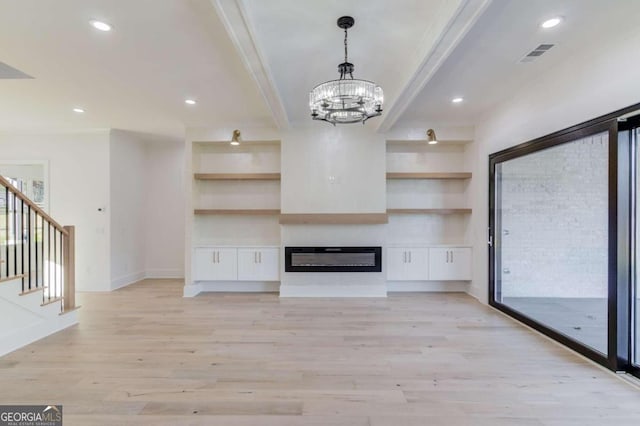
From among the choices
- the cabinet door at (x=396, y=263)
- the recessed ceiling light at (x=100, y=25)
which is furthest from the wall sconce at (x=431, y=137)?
the recessed ceiling light at (x=100, y=25)

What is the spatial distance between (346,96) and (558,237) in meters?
3.05

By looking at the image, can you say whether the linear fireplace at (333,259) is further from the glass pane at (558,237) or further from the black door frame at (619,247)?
the black door frame at (619,247)

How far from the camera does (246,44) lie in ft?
8.45

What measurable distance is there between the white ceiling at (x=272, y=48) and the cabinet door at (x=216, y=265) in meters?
2.39

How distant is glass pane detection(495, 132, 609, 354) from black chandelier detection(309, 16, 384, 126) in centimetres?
216

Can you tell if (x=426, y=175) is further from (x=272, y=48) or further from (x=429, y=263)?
(x=272, y=48)

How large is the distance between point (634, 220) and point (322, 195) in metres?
3.78

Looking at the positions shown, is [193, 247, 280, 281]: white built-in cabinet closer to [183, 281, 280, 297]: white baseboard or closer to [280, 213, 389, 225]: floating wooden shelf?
[183, 281, 280, 297]: white baseboard

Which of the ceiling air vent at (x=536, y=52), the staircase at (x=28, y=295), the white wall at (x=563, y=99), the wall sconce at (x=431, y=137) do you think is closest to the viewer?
the white wall at (x=563, y=99)

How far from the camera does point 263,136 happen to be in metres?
5.39

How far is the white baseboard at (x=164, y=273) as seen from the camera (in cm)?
676

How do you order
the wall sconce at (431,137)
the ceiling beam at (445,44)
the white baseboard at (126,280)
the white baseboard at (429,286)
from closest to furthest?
the ceiling beam at (445,44), the wall sconce at (431,137), the white baseboard at (429,286), the white baseboard at (126,280)

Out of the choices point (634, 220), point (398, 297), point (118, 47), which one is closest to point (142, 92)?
point (118, 47)

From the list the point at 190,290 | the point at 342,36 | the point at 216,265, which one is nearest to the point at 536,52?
the point at 342,36
